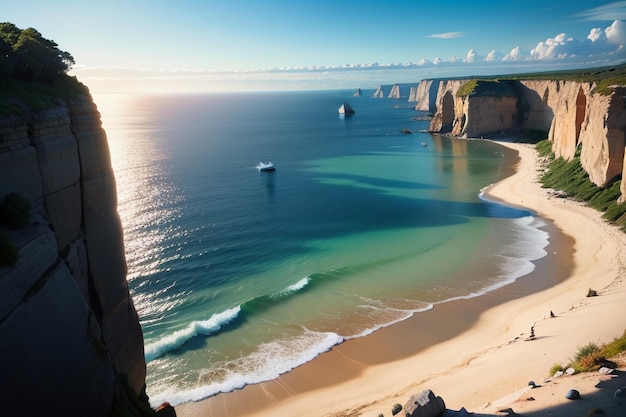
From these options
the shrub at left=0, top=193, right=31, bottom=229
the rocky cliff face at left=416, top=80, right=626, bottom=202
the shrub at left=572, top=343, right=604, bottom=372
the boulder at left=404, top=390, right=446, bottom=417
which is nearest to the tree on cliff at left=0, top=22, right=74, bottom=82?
the shrub at left=0, top=193, right=31, bottom=229

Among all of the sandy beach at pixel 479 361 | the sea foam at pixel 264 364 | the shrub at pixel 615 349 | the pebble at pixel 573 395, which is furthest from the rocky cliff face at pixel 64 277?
the shrub at pixel 615 349

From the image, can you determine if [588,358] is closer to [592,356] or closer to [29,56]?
[592,356]

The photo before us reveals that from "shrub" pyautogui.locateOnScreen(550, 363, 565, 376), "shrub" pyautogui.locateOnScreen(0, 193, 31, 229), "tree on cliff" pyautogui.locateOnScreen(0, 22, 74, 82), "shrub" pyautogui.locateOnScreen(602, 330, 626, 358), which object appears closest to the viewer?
"shrub" pyautogui.locateOnScreen(0, 193, 31, 229)

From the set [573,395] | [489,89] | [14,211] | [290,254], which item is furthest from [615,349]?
[489,89]

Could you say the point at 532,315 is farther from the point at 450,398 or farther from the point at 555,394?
the point at 555,394

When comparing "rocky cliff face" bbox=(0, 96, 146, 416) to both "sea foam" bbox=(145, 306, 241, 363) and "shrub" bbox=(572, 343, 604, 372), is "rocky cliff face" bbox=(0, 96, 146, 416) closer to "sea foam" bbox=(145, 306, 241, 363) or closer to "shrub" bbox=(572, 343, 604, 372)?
"sea foam" bbox=(145, 306, 241, 363)
